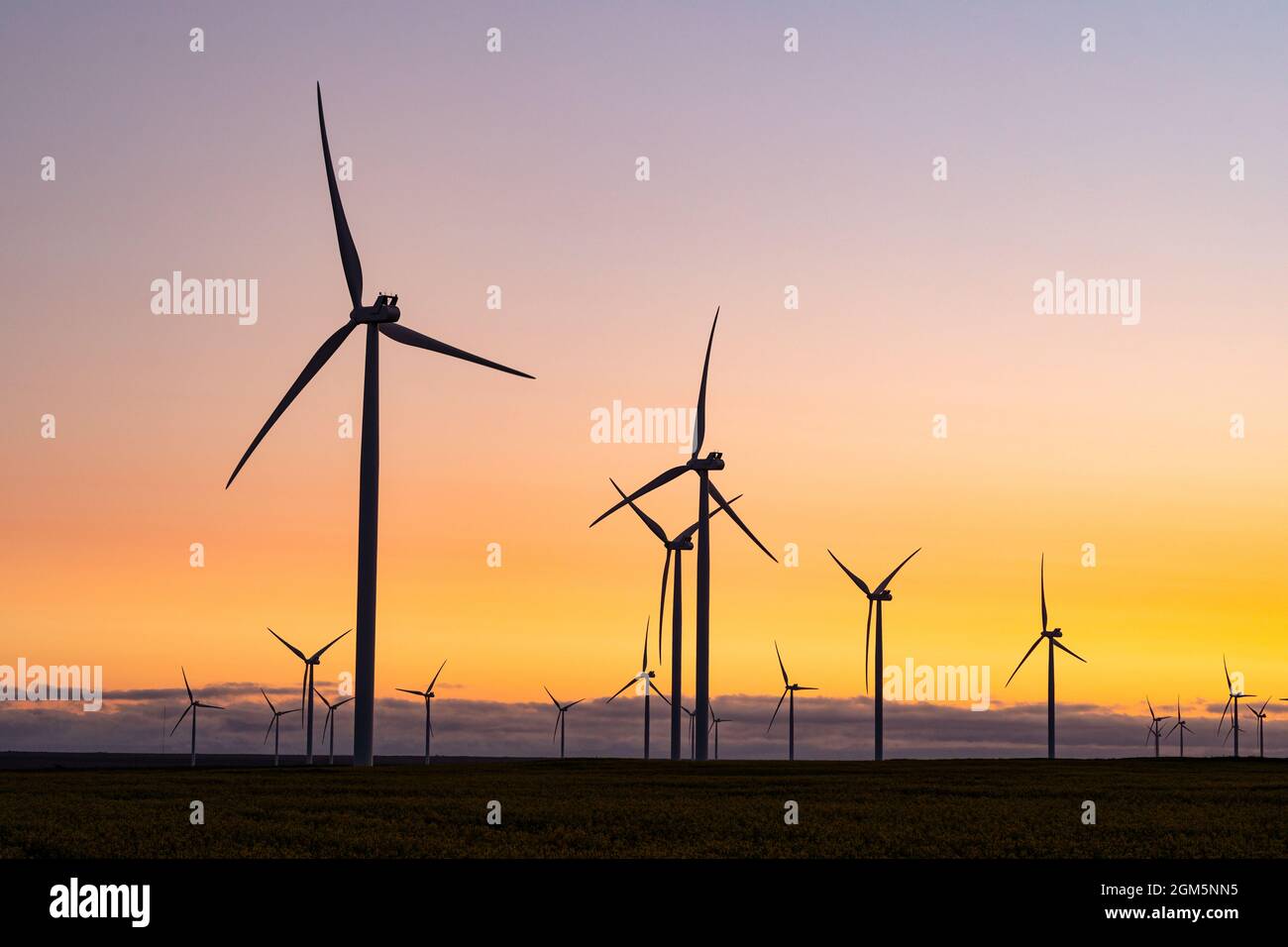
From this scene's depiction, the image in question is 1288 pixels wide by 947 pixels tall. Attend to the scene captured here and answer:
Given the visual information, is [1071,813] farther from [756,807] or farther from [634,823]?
[634,823]

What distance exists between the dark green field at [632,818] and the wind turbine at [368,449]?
12.5 metres

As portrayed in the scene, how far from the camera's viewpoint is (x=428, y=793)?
58.1 meters

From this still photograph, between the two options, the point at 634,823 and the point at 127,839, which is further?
the point at 634,823

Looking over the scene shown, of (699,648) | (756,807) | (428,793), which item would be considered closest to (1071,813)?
(756,807)

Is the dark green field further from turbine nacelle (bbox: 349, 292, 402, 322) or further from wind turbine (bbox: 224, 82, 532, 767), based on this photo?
turbine nacelle (bbox: 349, 292, 402, 322)

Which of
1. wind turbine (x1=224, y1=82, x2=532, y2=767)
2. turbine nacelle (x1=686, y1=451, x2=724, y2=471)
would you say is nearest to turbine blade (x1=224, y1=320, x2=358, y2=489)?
→ wind turbine (x1=224, y1=82, x2=532, y2=767)

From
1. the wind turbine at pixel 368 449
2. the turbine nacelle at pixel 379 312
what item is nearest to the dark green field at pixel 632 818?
the wind turbine at pixel 368 449

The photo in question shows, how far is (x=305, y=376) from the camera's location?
293ft

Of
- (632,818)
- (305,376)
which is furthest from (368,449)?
(632,818)

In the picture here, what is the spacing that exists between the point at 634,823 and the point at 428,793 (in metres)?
17.2

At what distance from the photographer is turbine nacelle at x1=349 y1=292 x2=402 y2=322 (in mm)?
93500

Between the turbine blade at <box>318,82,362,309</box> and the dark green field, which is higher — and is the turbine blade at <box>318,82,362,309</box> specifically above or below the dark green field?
above

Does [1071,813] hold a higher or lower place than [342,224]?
lower
